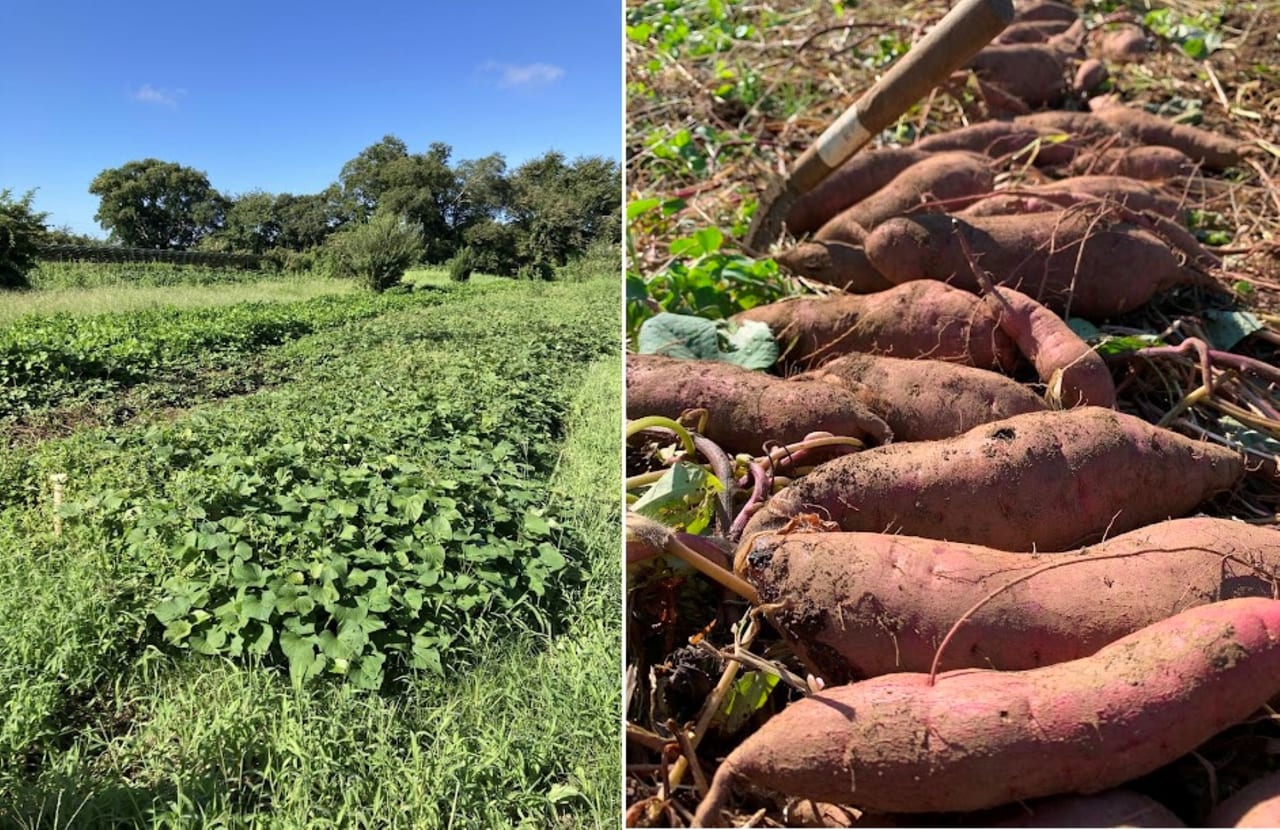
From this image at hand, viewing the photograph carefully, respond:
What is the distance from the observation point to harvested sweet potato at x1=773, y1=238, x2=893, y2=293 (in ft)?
7.18

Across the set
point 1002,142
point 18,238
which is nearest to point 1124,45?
point 1002,142

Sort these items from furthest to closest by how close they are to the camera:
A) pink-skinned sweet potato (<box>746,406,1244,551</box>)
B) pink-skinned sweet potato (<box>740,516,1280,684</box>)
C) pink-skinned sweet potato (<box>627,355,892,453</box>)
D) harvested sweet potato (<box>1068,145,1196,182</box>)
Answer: harvested sweet potato (<box>1068,145,1196,182</box>), pink-skinned sweet potato (<box>627,355,892,453</box>), pink-skinned sweet potato (<box>746,406,1244,551</box>), pink-skinned sweet potato (<box>740,516,1280,684</box>)

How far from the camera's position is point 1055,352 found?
1718 millimetres

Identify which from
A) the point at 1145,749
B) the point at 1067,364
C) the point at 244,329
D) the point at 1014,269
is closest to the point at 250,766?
the point at 1145,749

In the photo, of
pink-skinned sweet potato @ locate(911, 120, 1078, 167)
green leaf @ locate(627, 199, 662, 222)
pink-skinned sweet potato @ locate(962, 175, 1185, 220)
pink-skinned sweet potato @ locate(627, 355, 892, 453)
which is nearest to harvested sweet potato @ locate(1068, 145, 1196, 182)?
pink-skinned sweet potato @ locate(911, 120, 1078, 167)

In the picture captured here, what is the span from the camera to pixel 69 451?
11.0 feet

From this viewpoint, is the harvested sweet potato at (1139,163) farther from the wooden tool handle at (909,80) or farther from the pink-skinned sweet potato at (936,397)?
the pink-skinned sweet potato at (936,397)

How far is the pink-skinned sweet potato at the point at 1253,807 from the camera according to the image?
3.00ft

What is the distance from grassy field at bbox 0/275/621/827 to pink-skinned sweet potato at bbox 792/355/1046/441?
2.83ft

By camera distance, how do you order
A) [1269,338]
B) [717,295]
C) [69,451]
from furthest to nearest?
[69,451] → [717,295] → [1269,338]

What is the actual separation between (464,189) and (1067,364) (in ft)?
32.6

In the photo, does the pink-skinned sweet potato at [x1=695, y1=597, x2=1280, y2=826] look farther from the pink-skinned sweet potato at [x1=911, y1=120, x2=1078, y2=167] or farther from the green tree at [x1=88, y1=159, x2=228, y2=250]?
the green tree at [x1=88, y1=159, x2=228, y2=250]

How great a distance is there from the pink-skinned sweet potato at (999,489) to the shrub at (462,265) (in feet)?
38.8

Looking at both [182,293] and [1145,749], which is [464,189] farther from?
[1145,749]
